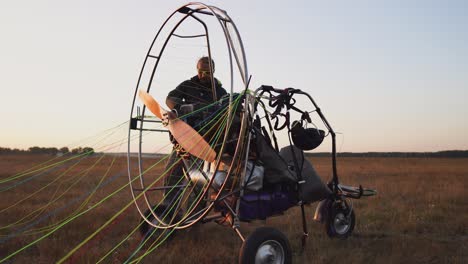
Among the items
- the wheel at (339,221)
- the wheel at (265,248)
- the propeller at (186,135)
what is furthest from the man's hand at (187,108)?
the wheel at (339,221)

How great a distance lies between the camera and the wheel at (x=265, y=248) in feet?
15.0

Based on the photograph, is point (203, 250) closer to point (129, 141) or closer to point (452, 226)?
point (129, 141)

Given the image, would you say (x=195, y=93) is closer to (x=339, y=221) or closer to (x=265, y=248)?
(x=265, y=248)

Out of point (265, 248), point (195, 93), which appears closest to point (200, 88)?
point (195, 93)

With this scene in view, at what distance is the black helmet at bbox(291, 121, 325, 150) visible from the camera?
558 cm

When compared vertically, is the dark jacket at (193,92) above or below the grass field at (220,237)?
above

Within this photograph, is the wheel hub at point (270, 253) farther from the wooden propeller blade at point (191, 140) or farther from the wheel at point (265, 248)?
the wooden propeller blade at point (191, 140)

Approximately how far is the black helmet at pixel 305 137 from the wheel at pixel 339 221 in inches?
67.9

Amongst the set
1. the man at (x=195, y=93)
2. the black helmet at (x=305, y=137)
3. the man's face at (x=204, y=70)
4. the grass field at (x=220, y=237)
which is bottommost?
the grass field at (x=220, y=237)

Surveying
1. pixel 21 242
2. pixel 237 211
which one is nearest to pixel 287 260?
pixel 237 211

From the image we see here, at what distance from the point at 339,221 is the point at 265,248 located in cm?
267

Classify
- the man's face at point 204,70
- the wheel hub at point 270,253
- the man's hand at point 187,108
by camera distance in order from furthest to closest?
the man's face at point 204,70 → the man's hand at point 187,108 → the wheel hub at point 270,253

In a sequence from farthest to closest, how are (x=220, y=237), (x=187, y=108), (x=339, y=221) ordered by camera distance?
(x=339, y=221) < (x=220, y=237) < (x=187, y=108)

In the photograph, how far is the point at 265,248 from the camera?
480cm
